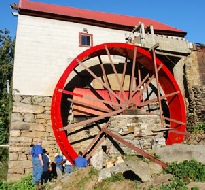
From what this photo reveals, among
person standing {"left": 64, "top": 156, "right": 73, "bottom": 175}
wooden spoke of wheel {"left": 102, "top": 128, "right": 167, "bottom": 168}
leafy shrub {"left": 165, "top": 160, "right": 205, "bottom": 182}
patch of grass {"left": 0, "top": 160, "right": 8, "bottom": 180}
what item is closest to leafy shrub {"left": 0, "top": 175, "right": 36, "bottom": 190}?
patch of grass {"left": 0, "top": 160, "right": 8, "bottom": 180}

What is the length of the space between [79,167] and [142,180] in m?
2.44

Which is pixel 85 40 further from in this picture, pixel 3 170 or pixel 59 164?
pixel 3 170

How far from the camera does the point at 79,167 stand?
816 centimetres

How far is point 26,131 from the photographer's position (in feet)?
31.2

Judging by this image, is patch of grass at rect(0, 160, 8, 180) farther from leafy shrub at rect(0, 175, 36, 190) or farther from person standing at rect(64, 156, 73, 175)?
person standing at rect(64, 156, 73, 175)

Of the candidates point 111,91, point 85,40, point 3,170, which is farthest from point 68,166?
point 85,40

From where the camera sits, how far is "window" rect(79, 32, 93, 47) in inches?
444

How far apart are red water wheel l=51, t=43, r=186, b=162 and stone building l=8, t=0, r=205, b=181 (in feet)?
2.27

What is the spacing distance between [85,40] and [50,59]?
74.3 inches

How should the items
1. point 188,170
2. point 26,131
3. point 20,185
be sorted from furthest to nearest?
point 26,131
point 20,185
point 188,170

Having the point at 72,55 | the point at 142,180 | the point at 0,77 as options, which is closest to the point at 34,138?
the point at 72,55

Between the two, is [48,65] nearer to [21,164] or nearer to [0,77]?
[21,164]

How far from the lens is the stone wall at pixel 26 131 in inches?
357

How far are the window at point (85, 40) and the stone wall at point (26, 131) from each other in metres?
2.95
